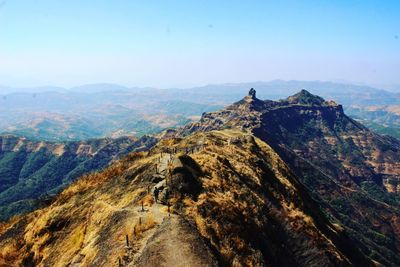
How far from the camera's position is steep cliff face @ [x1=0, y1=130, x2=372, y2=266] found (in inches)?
1056

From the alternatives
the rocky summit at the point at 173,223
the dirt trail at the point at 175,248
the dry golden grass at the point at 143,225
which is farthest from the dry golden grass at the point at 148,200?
the dirt trail at the point at 175,248

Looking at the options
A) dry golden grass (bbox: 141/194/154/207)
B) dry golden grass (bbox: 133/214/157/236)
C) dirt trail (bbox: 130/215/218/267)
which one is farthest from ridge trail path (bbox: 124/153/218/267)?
dry golden grass (bbox: 141/194/154/207)

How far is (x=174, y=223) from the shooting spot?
28328mm

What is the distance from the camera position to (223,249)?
94.4ft

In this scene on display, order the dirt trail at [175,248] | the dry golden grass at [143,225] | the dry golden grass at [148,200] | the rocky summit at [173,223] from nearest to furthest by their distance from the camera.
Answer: the dirt trail at [175,248] < the rocky summit at [173,223] < the dry golden grass at [143,225] < the dry golden grass at [148,200]

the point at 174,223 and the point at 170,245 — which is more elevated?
the point at 174,223

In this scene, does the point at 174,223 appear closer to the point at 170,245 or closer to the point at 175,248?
the point at 170,245

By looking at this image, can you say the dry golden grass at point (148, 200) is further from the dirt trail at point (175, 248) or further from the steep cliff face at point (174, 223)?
the dirt trail at point (175, 248)

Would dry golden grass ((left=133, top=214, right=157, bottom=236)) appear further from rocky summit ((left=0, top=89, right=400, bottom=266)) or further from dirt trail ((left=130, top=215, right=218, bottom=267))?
dirt trail ((left=130, top=215, right=218, bottom=267))

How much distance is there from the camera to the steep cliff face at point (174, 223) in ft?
88.0

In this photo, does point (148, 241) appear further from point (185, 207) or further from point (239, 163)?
point (239, 163)

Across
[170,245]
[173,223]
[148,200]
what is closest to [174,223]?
[173,223]

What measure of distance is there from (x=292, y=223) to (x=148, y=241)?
20.7 metres

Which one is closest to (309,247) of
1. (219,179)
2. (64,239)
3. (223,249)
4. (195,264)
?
(219,179)
